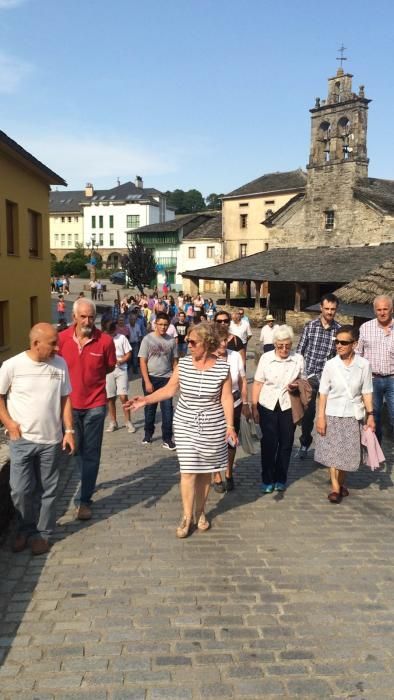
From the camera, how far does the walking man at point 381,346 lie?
271 inches

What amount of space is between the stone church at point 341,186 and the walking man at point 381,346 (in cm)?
2797

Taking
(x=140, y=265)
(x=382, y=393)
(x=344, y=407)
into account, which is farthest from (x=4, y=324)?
(x=140, y=265)

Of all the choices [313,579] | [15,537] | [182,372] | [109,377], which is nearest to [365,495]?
[313,579]

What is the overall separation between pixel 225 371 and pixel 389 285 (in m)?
5.87

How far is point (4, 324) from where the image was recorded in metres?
16.1

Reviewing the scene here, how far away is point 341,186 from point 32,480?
3377cm

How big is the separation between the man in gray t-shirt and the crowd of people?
140cm

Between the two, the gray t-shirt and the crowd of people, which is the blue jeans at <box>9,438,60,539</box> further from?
the gray t-shirt

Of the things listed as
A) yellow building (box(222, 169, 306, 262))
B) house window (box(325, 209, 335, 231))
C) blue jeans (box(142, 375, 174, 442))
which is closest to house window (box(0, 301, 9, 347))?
blue jeans (box(142, 375, 174, 442))

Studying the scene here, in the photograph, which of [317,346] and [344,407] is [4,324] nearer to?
[317,346]

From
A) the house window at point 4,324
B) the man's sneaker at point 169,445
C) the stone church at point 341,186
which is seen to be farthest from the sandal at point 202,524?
the stone church at point 341,186

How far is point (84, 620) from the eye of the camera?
3844mm

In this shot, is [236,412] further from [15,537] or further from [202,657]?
[202,657]

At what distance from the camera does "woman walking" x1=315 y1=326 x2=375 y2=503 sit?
5.94 m
